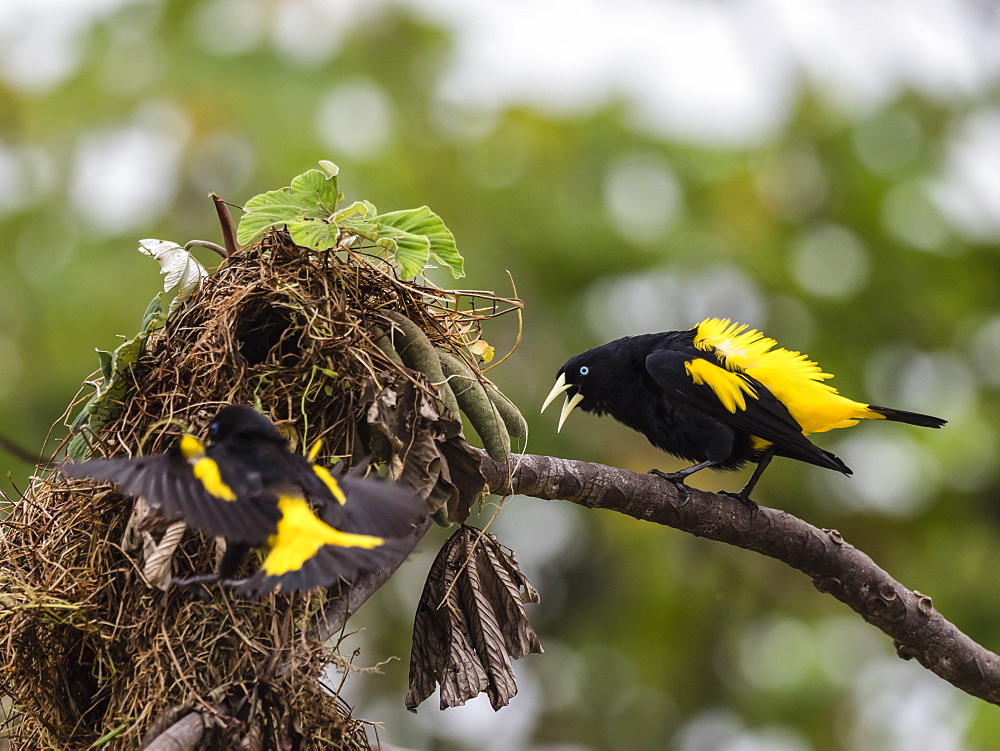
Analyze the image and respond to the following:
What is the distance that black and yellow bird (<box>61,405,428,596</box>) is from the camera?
82.6 inches

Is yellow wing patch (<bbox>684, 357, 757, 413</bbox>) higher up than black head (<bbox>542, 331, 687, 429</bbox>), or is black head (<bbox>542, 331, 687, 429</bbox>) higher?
yellow wing patch (<bbox>684, 357, 757, 413</bbox>)

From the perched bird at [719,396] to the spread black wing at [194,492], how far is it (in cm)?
159

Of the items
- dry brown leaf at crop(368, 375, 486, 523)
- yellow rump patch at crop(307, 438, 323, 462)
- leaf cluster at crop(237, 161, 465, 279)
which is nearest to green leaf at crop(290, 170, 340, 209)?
leaf cluster at crop(237, 161, 465, 279)

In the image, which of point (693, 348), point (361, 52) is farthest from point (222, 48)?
point (693, 348)

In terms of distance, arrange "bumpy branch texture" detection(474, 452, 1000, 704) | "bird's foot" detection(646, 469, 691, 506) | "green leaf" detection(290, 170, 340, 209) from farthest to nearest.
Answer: "bird's foot" detection(646, 469, 691, 506)
"bumpy branch texture" detection(474, 452, 1000, 704)
"green leaf" detection(290, 170, 340, 209)

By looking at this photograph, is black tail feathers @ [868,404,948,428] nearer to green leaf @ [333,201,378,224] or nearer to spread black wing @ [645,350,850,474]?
spread black wing @ [645,350,850,474]

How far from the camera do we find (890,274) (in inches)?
333

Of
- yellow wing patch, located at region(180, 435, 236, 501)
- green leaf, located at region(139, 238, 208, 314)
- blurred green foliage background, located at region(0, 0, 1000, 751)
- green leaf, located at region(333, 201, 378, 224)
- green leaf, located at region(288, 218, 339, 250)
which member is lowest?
blurred green foliage background, located at region(0, 0, 1000, 751)

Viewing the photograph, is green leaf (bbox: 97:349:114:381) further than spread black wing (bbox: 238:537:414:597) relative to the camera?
Yes

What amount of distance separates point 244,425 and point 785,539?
1.79 m

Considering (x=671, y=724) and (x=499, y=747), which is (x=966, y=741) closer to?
(x=671, y=724)

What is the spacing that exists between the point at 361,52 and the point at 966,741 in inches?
310

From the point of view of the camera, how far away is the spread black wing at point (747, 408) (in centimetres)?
359

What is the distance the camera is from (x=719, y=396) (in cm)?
363
